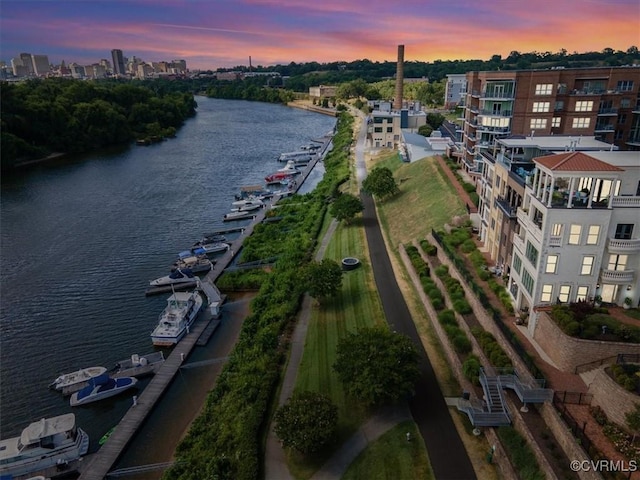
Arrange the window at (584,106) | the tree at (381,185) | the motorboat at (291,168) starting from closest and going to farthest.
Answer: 1. the window at (584,106)
2. the tree at (381,185)
3. the motorboat at (291,168)

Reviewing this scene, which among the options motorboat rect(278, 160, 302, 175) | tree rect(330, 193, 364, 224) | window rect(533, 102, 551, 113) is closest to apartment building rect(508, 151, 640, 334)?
window rect(533, 102, 551, 113)

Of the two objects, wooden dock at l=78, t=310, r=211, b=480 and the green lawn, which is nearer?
wooden dock at l=78, t=310, r=211, b=480

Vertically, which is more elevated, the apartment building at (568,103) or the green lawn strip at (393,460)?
the apartment building at (568,103)

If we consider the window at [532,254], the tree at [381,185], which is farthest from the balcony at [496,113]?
the window at [532,254]

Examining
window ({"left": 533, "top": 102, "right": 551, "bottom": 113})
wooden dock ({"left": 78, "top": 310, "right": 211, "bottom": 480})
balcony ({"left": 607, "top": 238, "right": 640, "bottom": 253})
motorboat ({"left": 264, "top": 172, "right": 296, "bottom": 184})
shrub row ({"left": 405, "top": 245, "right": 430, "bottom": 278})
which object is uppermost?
window ({"left": 533, "top": 102, "right": 551, "bottom": 113})

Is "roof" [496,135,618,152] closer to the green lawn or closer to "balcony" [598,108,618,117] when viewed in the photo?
the green lawn

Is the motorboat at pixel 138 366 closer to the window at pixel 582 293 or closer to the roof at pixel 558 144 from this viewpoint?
the window at pixel 582 293

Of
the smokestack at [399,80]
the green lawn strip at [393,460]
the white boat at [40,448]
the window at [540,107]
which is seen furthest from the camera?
the smokestack at [399,80]

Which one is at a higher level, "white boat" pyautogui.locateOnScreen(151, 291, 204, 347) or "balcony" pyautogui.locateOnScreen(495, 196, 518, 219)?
"balcony" pyautogui.locateOnScreen(495, 196, 518, 219)
